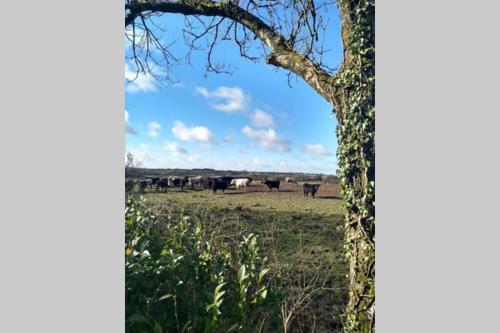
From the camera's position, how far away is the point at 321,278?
11.5 feet

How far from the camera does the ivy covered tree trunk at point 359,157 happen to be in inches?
130

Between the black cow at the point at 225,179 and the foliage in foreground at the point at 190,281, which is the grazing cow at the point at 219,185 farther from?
the foliage in foreground at the point at 190,281

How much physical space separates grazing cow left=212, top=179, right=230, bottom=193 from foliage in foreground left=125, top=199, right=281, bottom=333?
0.32m

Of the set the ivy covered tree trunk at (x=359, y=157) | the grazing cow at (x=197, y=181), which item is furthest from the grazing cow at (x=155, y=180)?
the ivy covered tree trunk at (x=359, y=157)

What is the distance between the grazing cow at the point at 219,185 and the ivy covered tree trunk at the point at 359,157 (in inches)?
35.4

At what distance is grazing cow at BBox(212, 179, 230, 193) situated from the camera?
354cm

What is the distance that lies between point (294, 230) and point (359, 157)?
2.56 ft

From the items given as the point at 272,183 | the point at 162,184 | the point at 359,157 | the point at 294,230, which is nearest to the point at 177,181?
the point at 162,184

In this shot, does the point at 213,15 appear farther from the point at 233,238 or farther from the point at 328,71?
the point at 233,238

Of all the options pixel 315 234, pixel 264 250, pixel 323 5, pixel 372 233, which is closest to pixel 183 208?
pixel 264 250

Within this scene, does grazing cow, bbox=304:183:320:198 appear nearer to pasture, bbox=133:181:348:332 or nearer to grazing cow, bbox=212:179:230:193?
pasture, bbox=133:181:348:332

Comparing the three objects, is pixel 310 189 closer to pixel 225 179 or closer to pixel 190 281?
pixel 225 179

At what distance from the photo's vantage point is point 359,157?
3.33 m

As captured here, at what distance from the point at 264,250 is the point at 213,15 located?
2076 millimetres
